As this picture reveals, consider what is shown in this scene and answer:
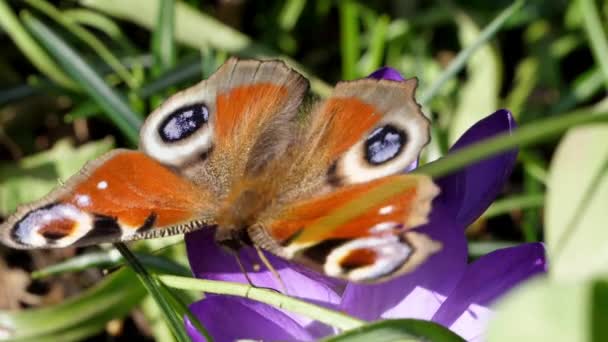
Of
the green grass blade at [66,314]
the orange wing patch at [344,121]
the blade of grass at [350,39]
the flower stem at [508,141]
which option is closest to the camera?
the flower stem at [508,141]

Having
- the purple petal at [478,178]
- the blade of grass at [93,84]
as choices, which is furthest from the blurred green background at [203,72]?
the purple petal at [478,178]

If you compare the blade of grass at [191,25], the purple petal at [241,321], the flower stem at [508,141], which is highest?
the blade of grass at [191,25]

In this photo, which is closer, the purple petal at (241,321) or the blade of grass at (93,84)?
the purple petal at (241,321)

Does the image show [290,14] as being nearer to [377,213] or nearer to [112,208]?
[112,208]

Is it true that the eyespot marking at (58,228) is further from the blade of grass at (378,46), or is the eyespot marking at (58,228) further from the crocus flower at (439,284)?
the blade of grass at (378,46)

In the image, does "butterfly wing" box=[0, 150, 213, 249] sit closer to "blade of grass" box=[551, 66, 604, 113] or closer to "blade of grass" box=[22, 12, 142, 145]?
"blade of grass" box=[22, 12, 142, 145]
